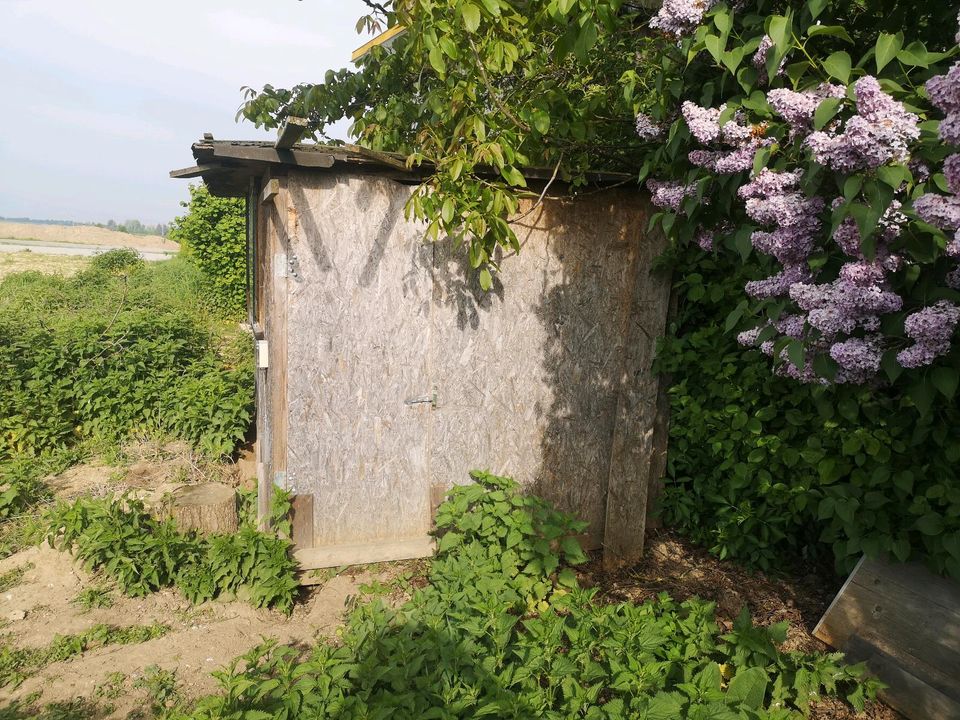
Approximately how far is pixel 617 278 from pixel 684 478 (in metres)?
1.53

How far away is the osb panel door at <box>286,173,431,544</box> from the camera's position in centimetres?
411

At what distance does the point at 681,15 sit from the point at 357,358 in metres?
2.72

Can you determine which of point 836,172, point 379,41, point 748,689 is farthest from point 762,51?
point 379,41

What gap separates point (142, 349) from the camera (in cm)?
665

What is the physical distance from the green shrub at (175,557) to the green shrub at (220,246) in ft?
29.4

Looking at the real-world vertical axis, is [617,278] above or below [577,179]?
below

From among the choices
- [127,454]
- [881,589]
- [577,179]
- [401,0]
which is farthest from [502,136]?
[127,454]

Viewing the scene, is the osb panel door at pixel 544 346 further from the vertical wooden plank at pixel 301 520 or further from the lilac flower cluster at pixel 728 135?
the lilac flower cluster at pixel 728 135

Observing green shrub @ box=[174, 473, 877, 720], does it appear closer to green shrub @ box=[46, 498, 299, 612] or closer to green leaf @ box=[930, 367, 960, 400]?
green shrub @ box=[46, 498, 299, 612]

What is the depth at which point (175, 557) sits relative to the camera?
4.16 m

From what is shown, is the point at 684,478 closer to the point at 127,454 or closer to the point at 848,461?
the point at 848,461

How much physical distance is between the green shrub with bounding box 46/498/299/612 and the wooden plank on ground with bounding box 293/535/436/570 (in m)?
0.16

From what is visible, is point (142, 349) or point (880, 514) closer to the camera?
point (880, 514)

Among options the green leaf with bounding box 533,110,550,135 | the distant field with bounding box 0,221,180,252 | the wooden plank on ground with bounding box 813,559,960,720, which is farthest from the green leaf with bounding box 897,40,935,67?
the distant field with bounding box 0,221,180,252
